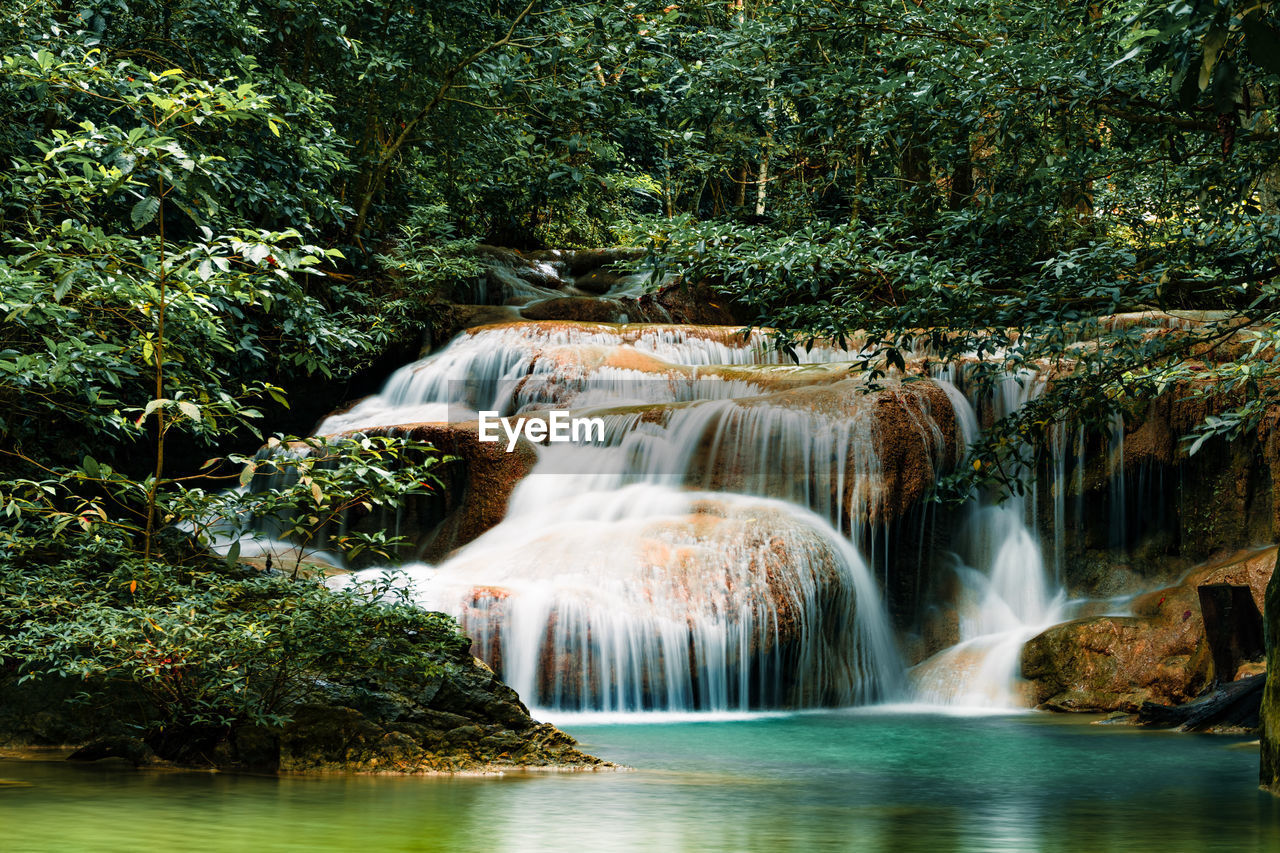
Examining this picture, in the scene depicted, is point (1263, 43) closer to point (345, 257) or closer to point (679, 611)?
point (345, 257)

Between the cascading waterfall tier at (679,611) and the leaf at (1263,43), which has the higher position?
the leaf at (1263,43)

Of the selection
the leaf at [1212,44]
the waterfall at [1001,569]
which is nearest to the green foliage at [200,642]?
the leaf at [1212,44]

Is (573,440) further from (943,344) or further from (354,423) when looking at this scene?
(943,344)

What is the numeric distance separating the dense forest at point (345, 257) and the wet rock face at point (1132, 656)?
A: 92.1 inches

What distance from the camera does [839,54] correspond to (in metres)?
7.75

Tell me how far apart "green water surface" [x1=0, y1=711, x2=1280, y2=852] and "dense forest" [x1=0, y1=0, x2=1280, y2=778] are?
60cm

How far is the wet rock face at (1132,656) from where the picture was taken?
30.7 feet

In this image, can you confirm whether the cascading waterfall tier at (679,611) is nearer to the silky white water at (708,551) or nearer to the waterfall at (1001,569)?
the silky white water at (708,551)

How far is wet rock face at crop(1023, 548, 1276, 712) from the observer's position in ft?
30.7

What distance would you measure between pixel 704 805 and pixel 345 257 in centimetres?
501

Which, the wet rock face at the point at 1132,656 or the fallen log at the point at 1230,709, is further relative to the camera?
the wet rock face at the point at 1132,656

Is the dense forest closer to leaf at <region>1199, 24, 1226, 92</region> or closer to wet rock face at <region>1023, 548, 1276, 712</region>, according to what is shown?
leaf at <region>1199, 24, 1226, 92</region>

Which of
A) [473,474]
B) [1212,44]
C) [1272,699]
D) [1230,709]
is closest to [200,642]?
[1212,44]

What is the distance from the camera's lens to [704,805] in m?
4.89
